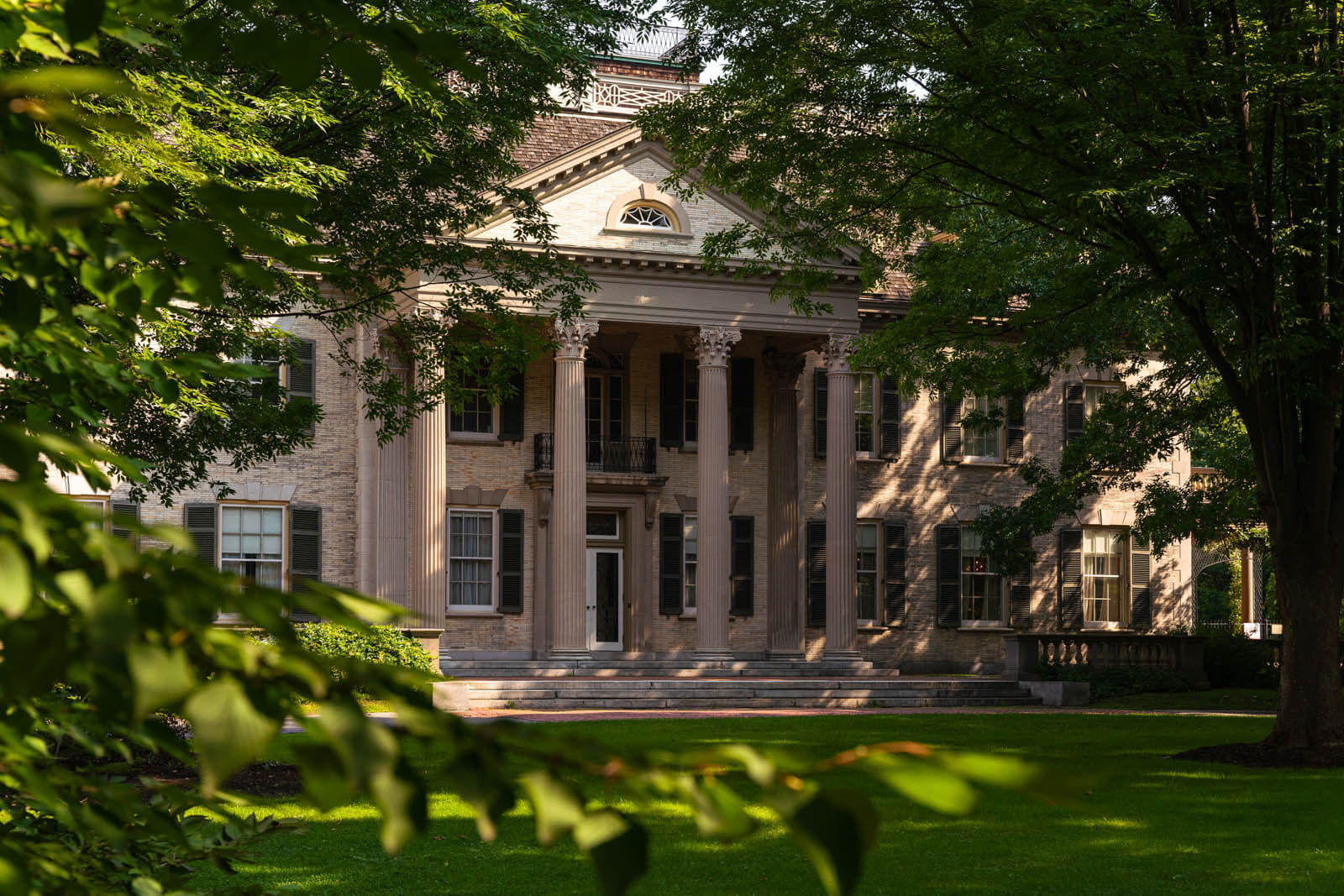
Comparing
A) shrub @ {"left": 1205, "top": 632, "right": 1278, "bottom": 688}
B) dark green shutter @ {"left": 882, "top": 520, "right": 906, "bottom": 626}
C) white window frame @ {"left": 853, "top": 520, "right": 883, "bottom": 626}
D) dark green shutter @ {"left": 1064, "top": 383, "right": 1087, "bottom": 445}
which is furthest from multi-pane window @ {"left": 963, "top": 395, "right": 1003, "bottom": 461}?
shrub @ {"left": 1205, "top": 632, "right": 1278, "bottom": 688}

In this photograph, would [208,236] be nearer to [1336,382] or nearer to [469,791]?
[469,791]

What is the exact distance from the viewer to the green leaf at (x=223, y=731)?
100 cm

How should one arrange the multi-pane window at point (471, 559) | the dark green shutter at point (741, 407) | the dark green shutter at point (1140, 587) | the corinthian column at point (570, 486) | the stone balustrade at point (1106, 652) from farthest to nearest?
the dark green shutter at point (1140, 587) < the dark green shutter at point (741, 407) < the multi-pane window at point (471, 559) < the stone balustrade at point (1106, 652) < the corinthian column at point (570, 486)

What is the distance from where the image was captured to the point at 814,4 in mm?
15609

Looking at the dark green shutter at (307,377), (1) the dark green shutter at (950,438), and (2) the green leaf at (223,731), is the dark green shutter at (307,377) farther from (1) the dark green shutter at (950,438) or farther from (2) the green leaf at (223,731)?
(2) the green leaf at (223,731)

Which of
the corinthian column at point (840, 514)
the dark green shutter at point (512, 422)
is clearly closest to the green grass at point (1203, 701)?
the corinthian column at point (840, 514)

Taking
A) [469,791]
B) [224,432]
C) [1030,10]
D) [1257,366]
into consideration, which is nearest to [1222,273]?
[1257,366]

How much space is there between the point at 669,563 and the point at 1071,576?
11.5 meters

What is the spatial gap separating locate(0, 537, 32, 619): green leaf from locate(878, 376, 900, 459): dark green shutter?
3484 cm

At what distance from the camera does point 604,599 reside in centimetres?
3319

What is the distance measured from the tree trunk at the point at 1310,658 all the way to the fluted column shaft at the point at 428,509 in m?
17.1

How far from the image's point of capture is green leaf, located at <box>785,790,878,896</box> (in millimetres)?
1034

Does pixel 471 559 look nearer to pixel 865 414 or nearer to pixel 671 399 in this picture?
pixel 671 399

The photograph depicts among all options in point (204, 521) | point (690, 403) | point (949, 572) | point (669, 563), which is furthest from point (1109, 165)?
point (949, 572)
